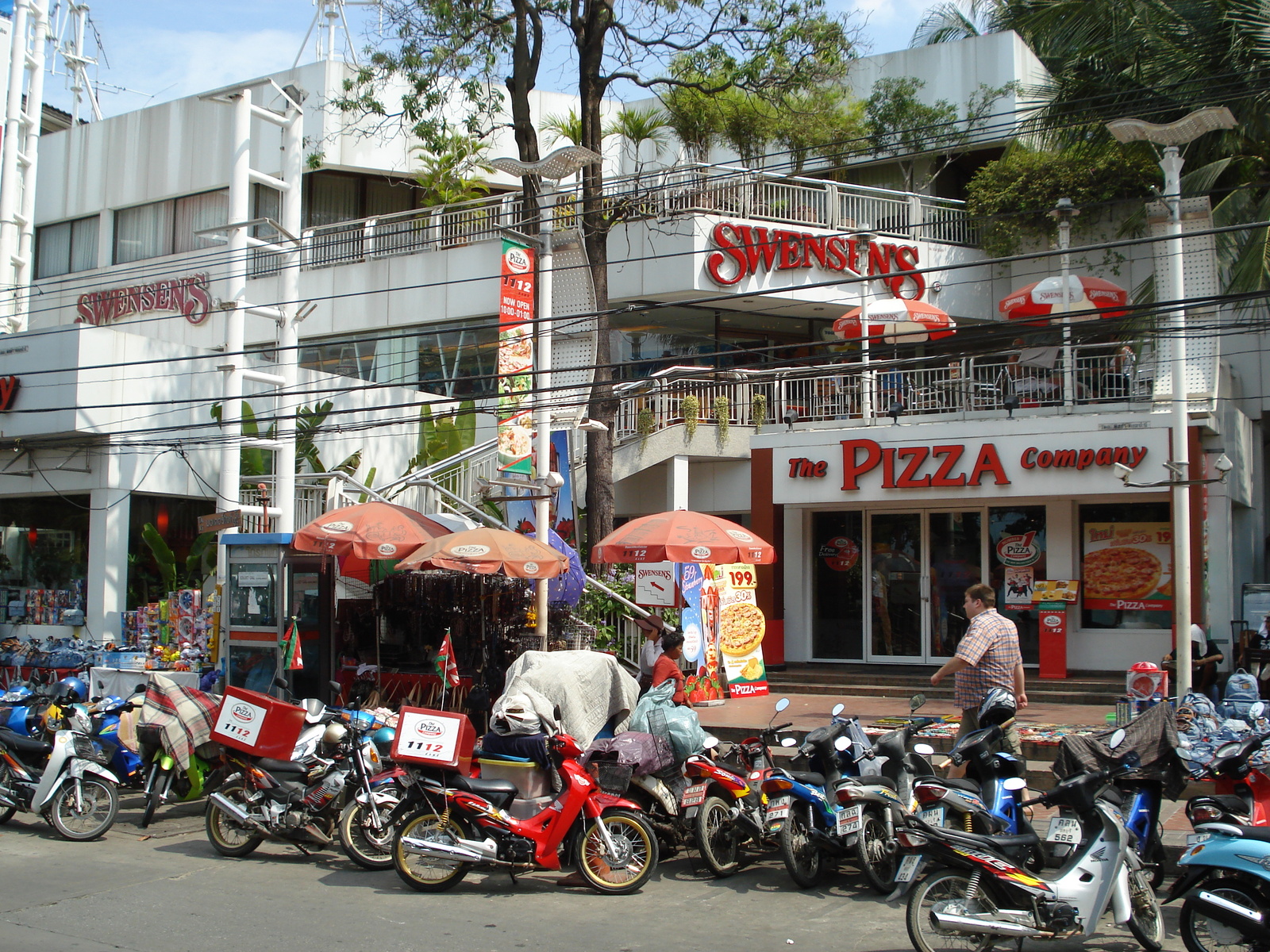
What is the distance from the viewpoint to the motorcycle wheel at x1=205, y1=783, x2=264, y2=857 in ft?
29.6

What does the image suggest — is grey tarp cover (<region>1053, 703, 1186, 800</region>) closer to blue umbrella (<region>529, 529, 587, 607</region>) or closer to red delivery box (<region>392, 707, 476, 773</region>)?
red delivery box (<region>392, 707, 476, 773</region>)

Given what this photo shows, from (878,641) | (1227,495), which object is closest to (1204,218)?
(1227,495)

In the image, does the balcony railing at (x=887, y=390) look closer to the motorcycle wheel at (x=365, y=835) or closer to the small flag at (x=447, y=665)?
the small flag at (x=447, y=665)

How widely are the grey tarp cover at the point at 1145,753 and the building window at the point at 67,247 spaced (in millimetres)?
28252

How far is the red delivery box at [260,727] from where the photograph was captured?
9.12 meters

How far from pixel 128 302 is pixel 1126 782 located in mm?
26418

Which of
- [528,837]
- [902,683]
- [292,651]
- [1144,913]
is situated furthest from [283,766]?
[902,683]

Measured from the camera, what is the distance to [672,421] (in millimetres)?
19375

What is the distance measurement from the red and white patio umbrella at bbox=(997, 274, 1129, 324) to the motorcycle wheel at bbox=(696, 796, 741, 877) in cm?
1172

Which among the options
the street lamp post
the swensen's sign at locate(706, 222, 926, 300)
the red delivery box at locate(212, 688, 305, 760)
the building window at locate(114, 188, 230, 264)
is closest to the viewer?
the red delivery box at locate(212, 688, 305, 760)

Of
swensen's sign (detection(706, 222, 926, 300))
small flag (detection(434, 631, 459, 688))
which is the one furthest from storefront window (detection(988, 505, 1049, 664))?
small flag (detection(434, 631, 459, 688))

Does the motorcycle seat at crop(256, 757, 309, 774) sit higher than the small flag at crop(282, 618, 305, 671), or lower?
lower

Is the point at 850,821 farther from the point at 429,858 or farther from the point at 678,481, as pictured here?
the point at 678,481

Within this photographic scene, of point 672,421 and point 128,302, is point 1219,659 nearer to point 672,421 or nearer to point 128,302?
point 672,421
